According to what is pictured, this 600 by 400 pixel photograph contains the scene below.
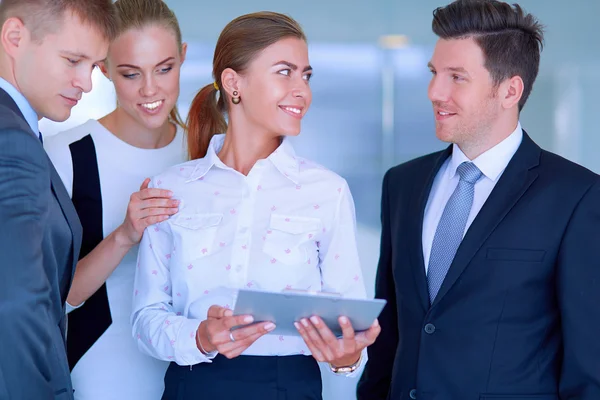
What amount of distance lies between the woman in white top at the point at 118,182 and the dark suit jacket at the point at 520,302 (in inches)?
32.1

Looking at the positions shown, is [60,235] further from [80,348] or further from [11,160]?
[80,348]

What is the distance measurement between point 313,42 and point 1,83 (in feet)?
8.25

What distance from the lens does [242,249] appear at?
214 centimetres

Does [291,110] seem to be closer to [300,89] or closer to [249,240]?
[300,89]

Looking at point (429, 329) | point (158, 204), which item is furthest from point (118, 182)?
point (429, 329)

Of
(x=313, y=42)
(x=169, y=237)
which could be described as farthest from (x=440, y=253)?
(x=313, y=42)

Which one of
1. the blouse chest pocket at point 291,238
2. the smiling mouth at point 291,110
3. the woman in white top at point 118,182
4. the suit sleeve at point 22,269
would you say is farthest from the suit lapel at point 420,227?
the suit sleeve at point 22,269

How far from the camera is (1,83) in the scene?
1.79 m

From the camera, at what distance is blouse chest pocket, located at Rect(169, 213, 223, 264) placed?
2.15 m

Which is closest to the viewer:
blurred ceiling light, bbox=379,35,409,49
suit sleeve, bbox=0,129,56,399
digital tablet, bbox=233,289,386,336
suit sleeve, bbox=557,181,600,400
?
suit sleeve, bbox=0,129,56,399

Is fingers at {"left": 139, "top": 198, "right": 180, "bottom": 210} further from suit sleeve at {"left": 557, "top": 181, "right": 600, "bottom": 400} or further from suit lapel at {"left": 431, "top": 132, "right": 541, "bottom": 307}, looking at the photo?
suit sleeve at {"left": 557, "top": 181, "right": 600, "bottom": 400}

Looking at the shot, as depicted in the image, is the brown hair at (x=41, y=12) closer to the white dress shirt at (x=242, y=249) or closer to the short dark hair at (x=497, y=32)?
the white dress shirt at (x=242, y=249)

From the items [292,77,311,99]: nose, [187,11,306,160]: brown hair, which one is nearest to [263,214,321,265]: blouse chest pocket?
[292,77,311,99]: nose

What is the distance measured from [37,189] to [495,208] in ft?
3.74
